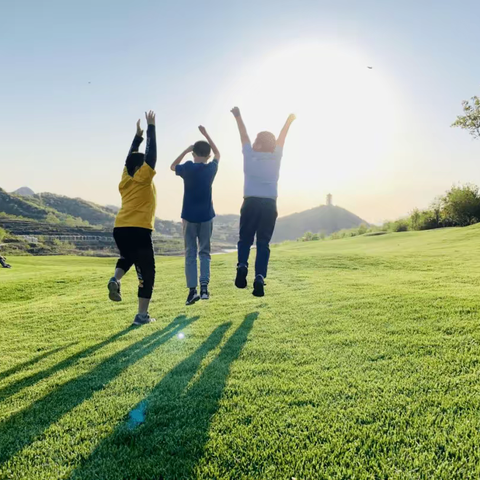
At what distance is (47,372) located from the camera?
4332 millimetres

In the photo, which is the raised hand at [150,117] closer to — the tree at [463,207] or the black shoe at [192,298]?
the black shoe at [192,298]

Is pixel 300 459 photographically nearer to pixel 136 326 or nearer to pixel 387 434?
pixel 387 434

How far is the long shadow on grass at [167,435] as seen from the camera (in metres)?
2.42

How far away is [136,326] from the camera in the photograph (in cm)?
607

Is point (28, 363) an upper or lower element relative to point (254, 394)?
lower

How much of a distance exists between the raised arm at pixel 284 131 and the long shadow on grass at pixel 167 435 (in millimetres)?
4233

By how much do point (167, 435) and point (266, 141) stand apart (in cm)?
510

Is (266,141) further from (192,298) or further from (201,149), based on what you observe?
(192,298)

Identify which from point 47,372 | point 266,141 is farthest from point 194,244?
point 47,372

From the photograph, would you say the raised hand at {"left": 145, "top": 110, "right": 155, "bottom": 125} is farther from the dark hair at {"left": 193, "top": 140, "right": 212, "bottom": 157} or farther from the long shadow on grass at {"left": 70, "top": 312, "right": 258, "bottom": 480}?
the long shadow on grass at {"left": 70, "top": 312, "right": 258, "bottom": 480}

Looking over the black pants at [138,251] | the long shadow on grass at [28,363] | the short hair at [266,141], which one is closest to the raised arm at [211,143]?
the short hair at [266,141]

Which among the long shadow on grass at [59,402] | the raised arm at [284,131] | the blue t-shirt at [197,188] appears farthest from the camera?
the raised arm at [284,131]

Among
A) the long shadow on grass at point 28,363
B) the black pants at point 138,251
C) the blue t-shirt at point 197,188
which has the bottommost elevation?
the long shadow on grass at point 28,363

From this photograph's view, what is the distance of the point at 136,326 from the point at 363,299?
4.36 metres
